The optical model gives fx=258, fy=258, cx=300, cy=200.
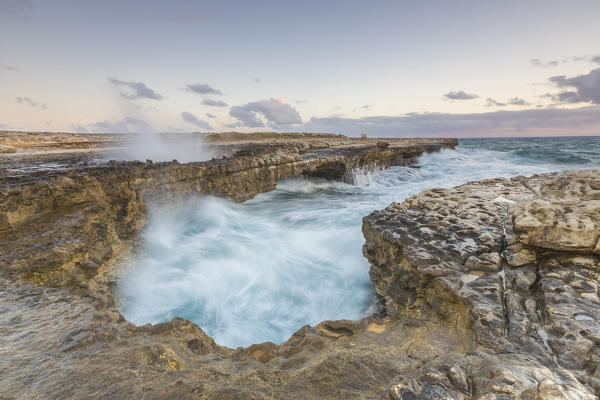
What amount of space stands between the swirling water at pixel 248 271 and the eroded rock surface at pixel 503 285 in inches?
54.0

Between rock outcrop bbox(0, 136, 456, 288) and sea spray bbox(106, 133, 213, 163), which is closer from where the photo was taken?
rock outcrop bbox(0, 136, 456, 288)

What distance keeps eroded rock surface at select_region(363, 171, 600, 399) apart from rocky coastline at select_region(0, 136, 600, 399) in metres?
0.01

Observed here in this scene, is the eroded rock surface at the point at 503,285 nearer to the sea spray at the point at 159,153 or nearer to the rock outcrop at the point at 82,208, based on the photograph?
the rock outcrop at the point at 82,208

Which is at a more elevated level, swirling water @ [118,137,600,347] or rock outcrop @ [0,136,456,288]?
rock outcrop @ [0,136,456,288]

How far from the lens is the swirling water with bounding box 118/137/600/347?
4355 millimetres

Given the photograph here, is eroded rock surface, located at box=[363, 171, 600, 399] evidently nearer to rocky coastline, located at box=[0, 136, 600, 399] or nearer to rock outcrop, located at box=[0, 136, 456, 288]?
rocky coastline, located at box=[0, 136, 600, 399]

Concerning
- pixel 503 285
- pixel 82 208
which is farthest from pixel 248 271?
pixel 503 285

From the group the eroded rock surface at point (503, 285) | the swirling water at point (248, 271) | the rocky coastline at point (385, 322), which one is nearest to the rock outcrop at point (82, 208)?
the rocky coastline at point (385, 322)

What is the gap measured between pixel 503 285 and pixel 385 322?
1.22 m

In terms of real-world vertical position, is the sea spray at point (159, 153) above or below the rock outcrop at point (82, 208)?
above

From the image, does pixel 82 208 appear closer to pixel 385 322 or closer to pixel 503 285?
pixel 385 322

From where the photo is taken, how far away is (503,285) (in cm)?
256

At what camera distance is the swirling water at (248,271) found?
4.36m

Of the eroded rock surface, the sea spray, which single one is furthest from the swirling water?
the sea spray
